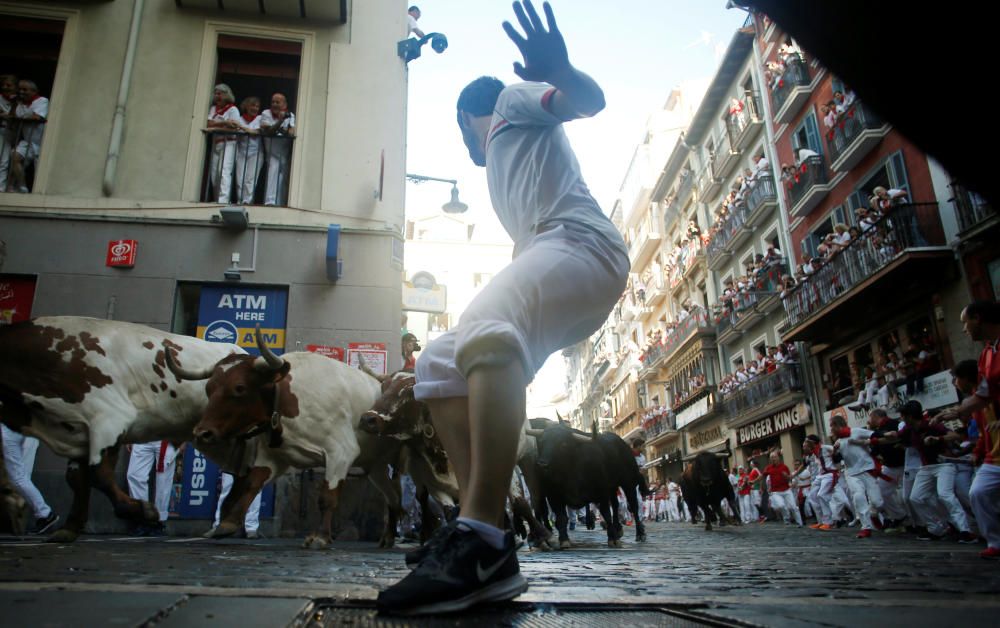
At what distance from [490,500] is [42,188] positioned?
11.0 m

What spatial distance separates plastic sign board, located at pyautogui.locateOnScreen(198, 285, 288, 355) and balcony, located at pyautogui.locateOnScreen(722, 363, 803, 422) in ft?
64.6

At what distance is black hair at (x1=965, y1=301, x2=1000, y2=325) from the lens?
5266 mm

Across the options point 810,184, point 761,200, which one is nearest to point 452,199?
point 810,184

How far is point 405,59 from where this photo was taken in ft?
40.5

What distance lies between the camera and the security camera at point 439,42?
12.5m

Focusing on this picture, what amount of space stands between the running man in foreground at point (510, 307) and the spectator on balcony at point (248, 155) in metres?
9.06

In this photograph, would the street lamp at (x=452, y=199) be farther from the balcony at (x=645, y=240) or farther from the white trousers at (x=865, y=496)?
the balcony at (x=645, y=240)

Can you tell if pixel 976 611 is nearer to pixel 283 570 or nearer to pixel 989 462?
pixel 283 570

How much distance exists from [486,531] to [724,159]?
32145mm

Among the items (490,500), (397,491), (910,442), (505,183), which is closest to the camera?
(490,500)

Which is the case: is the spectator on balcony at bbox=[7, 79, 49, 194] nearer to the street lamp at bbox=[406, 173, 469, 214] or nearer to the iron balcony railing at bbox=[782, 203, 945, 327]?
the street lamp at bbox=[406, 173, 469, 214]

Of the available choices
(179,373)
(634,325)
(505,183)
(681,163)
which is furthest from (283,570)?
(634,325)

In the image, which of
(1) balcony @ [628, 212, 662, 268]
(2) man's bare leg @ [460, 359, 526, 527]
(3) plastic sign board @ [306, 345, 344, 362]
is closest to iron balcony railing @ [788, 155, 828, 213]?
(3) plastic sign board @ [306, 345, 344, 362]

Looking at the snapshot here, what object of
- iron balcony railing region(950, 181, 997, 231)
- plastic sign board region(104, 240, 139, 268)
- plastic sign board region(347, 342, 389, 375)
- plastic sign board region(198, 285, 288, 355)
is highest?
iron balcony railing region(950, 181, 997, 231)
